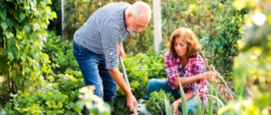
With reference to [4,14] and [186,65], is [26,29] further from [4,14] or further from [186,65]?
[186,65]

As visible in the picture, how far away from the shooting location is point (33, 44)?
2.98m

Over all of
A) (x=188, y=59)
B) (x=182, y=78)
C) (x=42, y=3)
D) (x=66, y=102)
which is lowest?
(x=66, y=102)

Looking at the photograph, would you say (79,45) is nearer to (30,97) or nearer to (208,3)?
(30,97)

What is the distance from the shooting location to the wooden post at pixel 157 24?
4477 millimetres

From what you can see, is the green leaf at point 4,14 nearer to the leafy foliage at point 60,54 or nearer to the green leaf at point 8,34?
the green leaf at point 8,34

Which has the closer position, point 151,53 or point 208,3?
point 208,3

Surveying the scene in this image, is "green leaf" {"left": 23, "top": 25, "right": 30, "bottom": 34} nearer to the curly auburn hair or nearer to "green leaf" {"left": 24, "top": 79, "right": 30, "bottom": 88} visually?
"green leaf" {"left": 24, "top": 79, "right": 30, "bottom": 88}

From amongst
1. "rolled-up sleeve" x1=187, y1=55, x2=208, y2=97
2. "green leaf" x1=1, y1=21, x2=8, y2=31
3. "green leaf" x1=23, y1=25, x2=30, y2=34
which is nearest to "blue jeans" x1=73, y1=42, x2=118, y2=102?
"green leaf" x1=23, y1=25, x2=30, y2=34

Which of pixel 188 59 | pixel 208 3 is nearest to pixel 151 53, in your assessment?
pixel 208 3

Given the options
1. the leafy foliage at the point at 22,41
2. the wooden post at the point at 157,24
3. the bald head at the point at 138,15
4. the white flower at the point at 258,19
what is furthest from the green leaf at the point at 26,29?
Answer: the white flower at the point at 258,19

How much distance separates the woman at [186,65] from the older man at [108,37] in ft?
1.64

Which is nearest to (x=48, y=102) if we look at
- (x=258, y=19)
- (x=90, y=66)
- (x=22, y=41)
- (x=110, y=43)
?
(x=90, y=66)

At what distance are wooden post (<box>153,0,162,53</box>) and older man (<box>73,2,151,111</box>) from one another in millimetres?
1980

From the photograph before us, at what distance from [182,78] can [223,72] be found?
1.13 m
